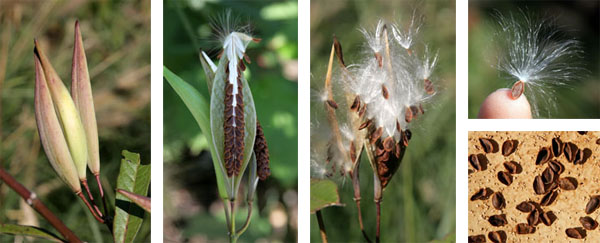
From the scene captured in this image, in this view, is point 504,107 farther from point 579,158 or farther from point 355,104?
point 355,104

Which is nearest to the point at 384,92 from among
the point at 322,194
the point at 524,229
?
the point at 322,194

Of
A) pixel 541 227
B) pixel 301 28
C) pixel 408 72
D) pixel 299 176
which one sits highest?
pixel 301 28

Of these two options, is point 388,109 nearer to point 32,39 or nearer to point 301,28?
point 301,28

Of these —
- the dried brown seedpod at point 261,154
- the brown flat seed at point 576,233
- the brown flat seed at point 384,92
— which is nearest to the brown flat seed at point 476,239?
the brown flat seed at point 576,233

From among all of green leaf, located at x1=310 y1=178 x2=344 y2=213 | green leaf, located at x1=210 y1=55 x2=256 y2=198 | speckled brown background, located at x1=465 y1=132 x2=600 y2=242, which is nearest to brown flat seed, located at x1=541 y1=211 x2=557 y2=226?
speckled brown background, located at x1=465 y1=132 x2=600 y2=242

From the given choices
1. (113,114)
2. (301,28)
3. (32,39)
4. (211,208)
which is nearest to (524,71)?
(301,28)

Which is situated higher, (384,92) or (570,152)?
(384,92)

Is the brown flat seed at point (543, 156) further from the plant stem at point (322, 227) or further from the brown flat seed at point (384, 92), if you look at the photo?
the plant stem at point (322, 227)
